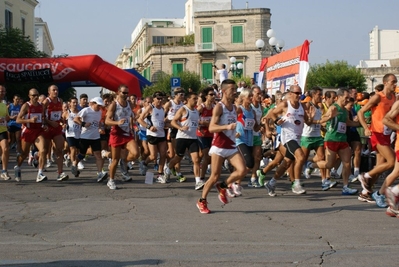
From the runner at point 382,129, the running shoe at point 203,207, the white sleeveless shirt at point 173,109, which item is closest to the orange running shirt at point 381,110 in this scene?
the runner at point 382,129

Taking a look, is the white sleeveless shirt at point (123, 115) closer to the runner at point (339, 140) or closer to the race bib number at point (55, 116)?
the race bib number at point (55, 116)

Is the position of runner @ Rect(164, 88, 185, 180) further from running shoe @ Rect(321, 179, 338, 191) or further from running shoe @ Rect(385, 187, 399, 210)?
running shoe @ Rect(385, 187, 399, 210)

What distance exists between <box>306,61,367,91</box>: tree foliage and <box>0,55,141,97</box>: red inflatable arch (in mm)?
49237

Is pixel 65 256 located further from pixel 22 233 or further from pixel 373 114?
pixel 373 114

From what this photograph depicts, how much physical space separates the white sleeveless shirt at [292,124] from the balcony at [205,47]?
70004 mm

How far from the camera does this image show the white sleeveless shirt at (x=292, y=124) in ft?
40.8

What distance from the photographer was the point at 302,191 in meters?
13.0

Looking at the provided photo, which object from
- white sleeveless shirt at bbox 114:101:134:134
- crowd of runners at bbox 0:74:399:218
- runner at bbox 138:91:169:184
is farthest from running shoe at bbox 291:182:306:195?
runner at bbox 138:91:169:184

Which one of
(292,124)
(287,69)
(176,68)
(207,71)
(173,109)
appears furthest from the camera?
(176,68)

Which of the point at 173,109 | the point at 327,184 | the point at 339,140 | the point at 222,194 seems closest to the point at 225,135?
the point at 222,194

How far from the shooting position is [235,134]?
1135 cm

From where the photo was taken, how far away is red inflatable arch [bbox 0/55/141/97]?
25.4 meters

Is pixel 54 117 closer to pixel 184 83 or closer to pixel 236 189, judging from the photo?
pixel 236 189

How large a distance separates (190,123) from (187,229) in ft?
19.2
